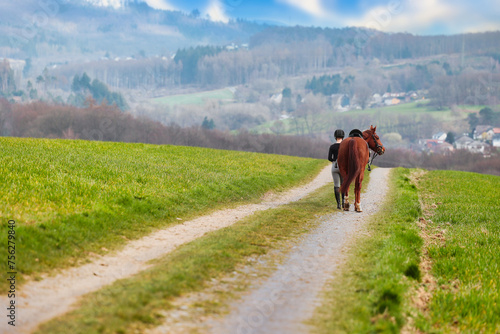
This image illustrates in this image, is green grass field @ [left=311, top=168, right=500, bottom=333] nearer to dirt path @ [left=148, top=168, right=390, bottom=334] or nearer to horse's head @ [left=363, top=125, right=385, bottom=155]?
dirt path @ [left=148, top=168, right=390, bottom=334]

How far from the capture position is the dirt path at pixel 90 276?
297 inches

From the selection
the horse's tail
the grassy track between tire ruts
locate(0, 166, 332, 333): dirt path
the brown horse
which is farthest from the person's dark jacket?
locate(0, 166, 332, 333): dirt path

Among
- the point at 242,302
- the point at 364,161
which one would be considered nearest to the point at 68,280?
the point at 242,302

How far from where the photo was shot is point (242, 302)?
26.7 ft

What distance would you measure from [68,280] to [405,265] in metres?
7.35

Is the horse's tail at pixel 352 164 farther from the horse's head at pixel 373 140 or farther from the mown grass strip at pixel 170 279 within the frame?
the mown grass strip at pixel 170 279

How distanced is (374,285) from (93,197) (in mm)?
9918

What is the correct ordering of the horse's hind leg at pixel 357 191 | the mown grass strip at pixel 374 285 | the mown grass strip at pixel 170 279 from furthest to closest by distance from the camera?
1. the horse's hind leg at pixel 357 191
2. the mown grass strip at pixel 374 285
3. the mown grass strip at pixel 170 279

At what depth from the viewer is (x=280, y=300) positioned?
8344 millimetres

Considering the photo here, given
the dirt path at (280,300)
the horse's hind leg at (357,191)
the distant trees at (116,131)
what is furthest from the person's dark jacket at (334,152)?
the distant trees at (116,131)

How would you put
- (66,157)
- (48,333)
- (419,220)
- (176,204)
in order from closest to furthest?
(48,333) → (176,204) → (419,220) → (66,157)

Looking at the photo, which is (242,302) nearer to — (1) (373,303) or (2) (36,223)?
(1) (373,303)

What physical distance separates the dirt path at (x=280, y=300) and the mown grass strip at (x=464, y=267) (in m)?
2.10

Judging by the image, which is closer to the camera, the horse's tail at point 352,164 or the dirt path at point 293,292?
the dirt path at point 293,292
